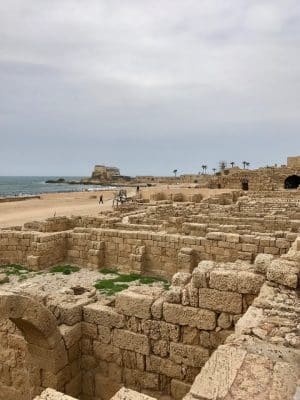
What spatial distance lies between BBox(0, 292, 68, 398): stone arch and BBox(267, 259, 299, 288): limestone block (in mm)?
3569

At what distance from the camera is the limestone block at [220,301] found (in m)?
5.75

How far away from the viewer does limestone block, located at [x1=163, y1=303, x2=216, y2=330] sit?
18.7 ft

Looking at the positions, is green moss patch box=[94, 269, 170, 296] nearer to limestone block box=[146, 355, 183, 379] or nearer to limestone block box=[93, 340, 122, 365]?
limestone block box=[93, 340, 122, 365]

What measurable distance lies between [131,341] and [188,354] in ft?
3.17

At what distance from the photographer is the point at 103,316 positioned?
6160 millimetres

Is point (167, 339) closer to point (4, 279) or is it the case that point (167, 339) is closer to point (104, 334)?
point (104, 334)

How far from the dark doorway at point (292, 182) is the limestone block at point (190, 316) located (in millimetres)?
43580

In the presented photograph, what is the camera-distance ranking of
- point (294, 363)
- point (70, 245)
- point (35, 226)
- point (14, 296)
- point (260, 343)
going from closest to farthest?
point (294, 363) < point (260, 343) < point (14, 296) < point (70, 245) < point (35, 226)

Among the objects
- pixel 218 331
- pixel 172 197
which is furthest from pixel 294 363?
pixel 172 197

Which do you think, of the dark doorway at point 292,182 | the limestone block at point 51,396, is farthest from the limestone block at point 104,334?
the dark doorway at point 292,182

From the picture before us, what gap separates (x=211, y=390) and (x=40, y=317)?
3223 millimetres

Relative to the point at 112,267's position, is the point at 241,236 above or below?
above

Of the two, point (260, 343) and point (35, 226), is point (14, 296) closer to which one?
point (260, 343)

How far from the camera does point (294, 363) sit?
140 inches
